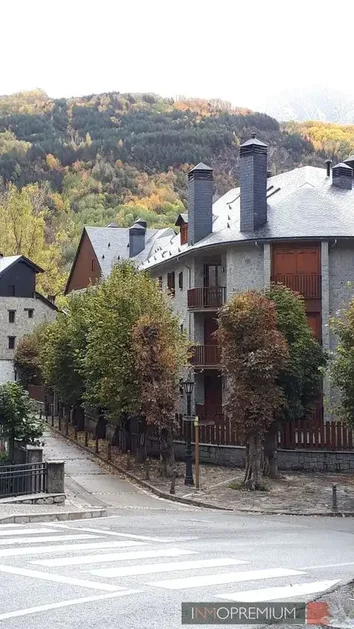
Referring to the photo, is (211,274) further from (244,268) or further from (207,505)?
(207,505)

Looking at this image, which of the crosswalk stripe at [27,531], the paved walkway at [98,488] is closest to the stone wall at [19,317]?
the paved walkway at [98,488]

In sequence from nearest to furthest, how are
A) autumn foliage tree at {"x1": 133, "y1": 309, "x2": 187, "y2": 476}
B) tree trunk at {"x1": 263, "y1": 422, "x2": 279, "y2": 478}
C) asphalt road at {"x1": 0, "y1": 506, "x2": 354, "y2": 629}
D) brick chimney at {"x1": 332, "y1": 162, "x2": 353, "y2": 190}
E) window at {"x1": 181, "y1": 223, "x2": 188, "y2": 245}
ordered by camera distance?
asphalt road at {"x1": 0, "y1": 506, "x2": 354, "y2": 629}
autumn foliage tree at {"x1": 133, "y1": 309, "x2": 187, "y2": 476}
tree trunk at {"x1": 263, "y1": 422, "x2": 279, "y2": 478}
brick chimney at {"x1": 332, "y1": 162, "x2": 353, "y2": 190}
window at {"x1": 181, "y1": 223, "x2": 188, "y2": 245}

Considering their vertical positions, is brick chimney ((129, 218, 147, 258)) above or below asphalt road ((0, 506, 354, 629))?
above

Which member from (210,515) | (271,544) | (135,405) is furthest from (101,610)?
(135,405)

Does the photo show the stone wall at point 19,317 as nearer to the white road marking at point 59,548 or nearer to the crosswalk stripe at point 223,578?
the white road marking at point 59,548

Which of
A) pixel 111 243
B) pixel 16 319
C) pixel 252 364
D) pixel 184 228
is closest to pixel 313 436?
pixel 252 364

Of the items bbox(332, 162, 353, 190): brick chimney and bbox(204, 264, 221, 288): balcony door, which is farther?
bbox(204, 264, 221, 288): balcony door

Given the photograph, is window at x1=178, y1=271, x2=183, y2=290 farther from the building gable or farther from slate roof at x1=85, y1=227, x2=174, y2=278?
the building gable

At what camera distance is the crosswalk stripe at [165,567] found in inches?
438

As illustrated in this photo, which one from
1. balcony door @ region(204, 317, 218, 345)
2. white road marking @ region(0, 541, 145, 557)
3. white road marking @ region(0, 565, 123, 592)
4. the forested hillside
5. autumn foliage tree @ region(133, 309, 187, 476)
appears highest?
the forested hillside

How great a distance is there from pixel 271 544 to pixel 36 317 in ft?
176

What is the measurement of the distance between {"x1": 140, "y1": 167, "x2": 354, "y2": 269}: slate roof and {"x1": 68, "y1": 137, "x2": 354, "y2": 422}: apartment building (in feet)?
0.15

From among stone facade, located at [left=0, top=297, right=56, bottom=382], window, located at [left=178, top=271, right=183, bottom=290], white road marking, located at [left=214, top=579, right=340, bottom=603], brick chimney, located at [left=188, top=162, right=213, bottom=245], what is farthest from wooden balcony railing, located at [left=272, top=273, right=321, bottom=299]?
stone facade, located at [left=0, top=297, right=56, bottom=382]

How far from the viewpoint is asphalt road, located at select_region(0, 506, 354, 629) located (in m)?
8.80
